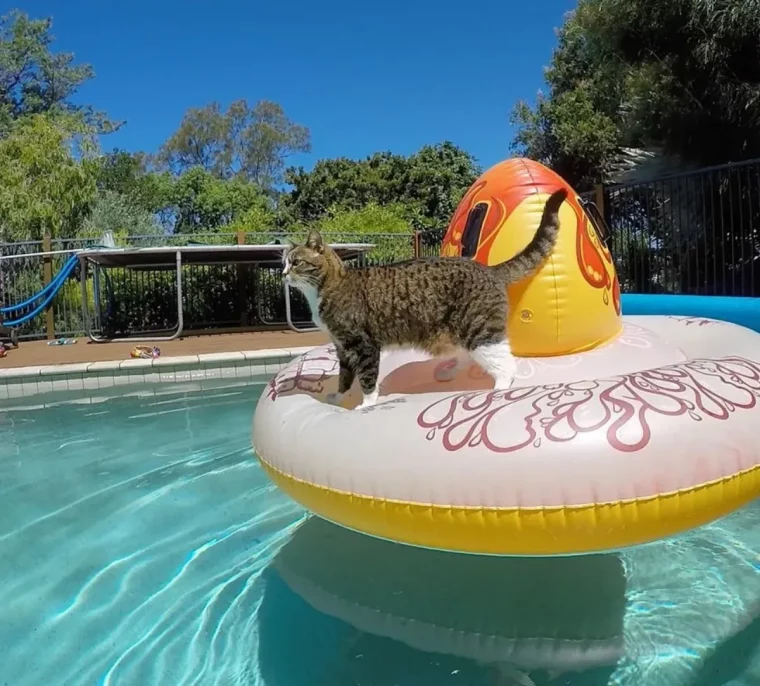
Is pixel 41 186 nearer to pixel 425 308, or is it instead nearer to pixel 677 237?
pixel 677 237

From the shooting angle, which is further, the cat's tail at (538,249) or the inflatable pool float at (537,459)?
the cat's tail at (538,249)

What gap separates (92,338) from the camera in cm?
1119

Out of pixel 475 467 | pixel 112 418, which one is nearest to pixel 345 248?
pixel 112 418

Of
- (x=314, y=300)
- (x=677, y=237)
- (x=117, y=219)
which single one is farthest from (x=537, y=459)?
(x=117, y=219)

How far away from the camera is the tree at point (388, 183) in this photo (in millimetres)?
25656

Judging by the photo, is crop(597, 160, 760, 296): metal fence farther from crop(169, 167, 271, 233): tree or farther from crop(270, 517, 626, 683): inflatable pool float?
crop(169, 167, 271, 233): tree

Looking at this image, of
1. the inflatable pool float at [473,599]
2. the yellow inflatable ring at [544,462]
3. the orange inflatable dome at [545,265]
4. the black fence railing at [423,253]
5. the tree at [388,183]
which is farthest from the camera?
the tree at [388,183]

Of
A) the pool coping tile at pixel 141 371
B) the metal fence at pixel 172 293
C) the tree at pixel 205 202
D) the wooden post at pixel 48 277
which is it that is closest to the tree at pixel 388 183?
the tree at pixel 205 202

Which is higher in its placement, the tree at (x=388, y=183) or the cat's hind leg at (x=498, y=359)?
the tree at (x=388, y=183)

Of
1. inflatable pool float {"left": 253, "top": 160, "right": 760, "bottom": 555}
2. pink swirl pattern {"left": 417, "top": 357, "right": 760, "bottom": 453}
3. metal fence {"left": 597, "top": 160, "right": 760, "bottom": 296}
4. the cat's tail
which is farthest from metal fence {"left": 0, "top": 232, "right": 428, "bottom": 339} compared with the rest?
pink swirl pattern {"left": 417, "top": 357, "right": 760, "bottom": 453}

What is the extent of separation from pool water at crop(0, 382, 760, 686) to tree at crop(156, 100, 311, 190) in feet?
127

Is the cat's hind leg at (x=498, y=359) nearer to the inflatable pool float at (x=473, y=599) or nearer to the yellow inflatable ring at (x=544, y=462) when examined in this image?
the yellow inflatable ring at (x=544, y=462)

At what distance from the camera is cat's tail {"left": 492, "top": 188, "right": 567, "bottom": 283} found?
2.97 m

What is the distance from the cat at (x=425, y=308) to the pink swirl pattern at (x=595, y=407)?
0.45 m
